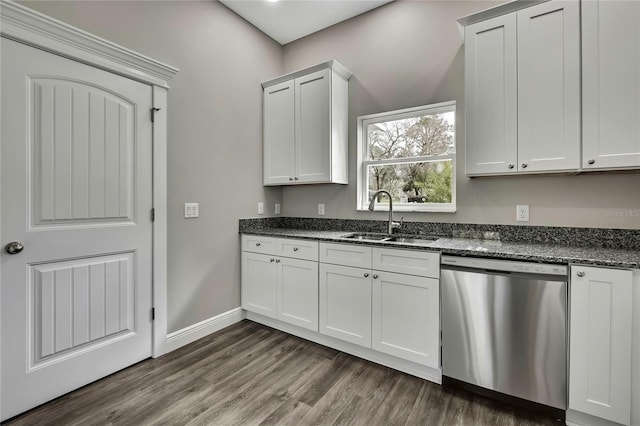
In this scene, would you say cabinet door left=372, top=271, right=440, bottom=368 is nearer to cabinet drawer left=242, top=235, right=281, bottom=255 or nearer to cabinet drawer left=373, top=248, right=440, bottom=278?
cabinet drawer left=373, top=248, right=440, bottom=278

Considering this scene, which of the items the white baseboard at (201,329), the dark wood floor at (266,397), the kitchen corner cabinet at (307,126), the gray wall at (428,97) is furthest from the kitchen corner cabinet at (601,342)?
the white baseboard at (201,329)

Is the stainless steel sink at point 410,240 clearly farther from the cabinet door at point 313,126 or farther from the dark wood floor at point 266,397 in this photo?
the dark wood floor at point 266,397

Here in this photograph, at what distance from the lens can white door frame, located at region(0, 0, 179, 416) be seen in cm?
165

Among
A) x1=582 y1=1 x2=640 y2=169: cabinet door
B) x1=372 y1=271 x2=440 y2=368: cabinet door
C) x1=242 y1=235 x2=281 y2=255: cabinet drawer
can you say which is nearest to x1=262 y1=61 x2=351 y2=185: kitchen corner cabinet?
x1=242 y1=235 x2=281 y2=255: cabinet drawer

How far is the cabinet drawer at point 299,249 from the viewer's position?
8.32 feet

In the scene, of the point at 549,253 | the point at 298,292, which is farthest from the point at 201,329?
the point at 549,253

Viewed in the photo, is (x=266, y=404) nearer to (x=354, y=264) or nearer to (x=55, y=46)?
(x=354, y=264)

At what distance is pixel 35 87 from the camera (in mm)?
1735

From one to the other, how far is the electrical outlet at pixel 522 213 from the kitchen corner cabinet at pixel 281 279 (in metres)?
1.58

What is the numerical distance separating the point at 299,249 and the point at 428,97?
1775 millimetres

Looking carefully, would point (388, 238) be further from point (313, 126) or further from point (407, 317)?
point (313, 126)

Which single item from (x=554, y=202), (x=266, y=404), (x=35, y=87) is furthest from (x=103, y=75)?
(x=554, y=202)

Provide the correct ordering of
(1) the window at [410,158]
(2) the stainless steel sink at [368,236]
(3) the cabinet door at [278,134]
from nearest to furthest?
(1) the window at [410,158], (2) the stainless steel sink at [368,236], (3) the cabinet door at [278,134]

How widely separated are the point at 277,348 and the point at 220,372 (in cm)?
51
